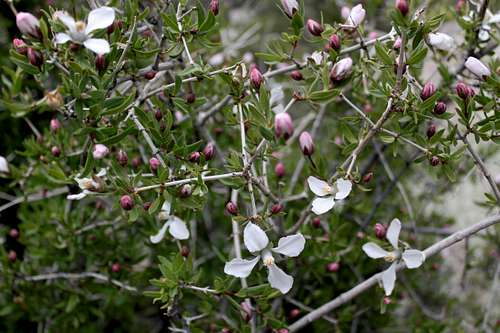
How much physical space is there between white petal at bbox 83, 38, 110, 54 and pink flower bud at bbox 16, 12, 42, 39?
8 cm

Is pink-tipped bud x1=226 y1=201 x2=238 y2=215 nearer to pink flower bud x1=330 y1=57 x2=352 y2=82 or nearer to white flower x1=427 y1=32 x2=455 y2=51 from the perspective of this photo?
pink flower bud x1=330 y1=57 x2=352 y2=82

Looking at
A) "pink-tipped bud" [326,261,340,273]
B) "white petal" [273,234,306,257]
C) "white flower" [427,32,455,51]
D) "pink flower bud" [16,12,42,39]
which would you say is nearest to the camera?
"pink flower bud" [16,12,42,39]

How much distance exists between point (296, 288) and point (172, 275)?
0.58 metres

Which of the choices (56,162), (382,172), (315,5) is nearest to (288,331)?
(56,162)

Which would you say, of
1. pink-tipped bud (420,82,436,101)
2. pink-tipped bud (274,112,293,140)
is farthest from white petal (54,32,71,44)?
pink-tipped bud (420,82,436,101)

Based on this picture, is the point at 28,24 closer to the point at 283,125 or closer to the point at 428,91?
the point at 283,125

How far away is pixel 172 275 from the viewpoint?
1.11 meters

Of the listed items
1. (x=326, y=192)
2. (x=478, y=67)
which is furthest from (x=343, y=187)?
(x=478, y=67)

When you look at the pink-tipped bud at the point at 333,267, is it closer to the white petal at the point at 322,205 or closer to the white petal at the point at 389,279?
the white petal at the point at 389,279

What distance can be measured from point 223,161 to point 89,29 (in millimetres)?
640

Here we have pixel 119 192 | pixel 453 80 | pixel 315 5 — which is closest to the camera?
pixel 119 192

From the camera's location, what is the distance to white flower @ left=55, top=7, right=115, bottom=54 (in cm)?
91

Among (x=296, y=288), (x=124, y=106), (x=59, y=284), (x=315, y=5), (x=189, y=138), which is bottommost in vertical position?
(x=315, y=5)

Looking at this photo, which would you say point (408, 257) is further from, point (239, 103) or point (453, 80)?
point (453, 80)
